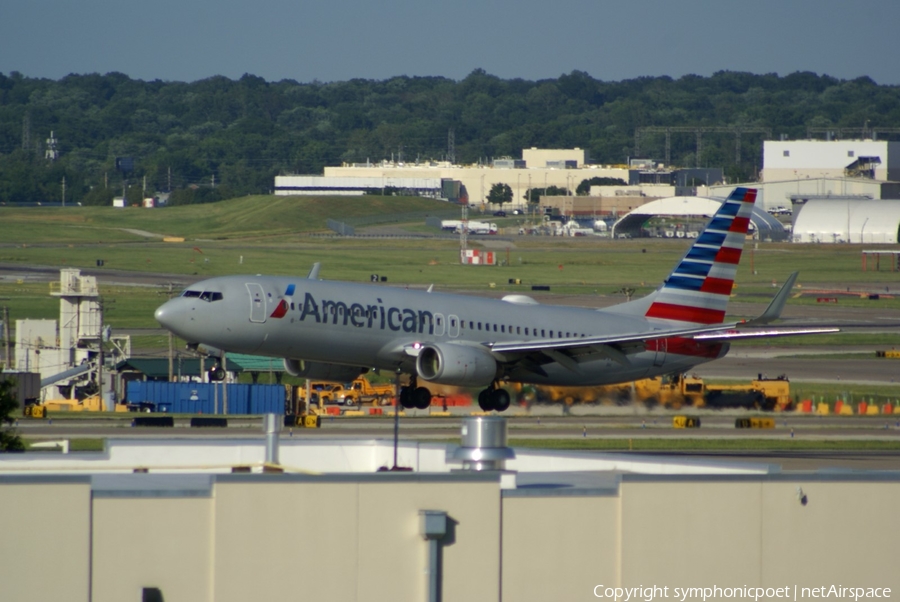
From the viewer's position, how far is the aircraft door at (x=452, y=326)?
4612cm

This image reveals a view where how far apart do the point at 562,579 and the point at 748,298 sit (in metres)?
100.0

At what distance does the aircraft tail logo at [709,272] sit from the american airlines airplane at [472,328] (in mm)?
40

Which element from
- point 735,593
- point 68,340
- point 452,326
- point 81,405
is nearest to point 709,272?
point 452,326

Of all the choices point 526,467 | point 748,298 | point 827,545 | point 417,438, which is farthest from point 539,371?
point 748,298

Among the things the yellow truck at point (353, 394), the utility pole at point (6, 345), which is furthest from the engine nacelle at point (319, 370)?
the utility pole at point (6, 345)

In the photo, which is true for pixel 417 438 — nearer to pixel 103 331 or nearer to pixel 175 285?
pixel 103 331

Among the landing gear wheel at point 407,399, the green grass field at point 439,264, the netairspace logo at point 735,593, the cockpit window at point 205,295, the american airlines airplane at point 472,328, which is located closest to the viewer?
the netairspace logo at point 735,593

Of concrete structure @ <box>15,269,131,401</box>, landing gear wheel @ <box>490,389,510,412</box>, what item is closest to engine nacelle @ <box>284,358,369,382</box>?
landing gear wheel @ <box>490,389,510,412</box>

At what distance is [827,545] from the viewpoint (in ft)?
66.0

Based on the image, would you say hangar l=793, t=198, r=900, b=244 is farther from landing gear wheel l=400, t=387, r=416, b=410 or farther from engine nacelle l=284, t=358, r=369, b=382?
engine nacelle l=284, t=358, r=369, b=382

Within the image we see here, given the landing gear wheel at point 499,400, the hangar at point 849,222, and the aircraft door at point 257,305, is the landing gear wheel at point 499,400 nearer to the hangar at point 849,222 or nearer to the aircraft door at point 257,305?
the aircraft door at point 257,305

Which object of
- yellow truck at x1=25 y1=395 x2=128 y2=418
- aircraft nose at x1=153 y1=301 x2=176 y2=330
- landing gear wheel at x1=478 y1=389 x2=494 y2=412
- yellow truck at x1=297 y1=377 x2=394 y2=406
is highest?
aircraft nose at x1=153 y1=301 x2=176 y2=330

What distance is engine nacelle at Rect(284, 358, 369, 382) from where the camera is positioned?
45438mm

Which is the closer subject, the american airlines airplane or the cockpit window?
the cockpit window
